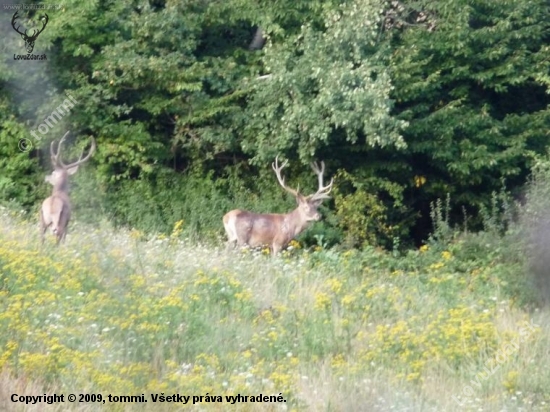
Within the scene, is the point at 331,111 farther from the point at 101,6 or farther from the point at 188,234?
the point at 101,6

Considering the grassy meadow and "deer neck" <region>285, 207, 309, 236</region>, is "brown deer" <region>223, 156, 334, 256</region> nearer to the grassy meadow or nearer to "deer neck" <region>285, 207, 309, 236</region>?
"deer neck" <region>285, 207, 309, 236</region>

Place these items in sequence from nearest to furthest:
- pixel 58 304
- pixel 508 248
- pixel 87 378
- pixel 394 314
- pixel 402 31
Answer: pixel 87 378 < pixel 58 304 < pixel 394 314 < pixel 508 248 < pixel 402 31

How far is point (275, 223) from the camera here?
62.4 feet

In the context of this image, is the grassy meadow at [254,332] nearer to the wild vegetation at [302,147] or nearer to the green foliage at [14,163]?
the wild vegetation at [302,147]

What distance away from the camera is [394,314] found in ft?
42.9

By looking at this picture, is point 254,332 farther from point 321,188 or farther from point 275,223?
point 321,188

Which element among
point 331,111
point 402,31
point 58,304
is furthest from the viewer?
point 402,31

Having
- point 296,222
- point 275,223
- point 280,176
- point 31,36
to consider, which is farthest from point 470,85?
point 31,36

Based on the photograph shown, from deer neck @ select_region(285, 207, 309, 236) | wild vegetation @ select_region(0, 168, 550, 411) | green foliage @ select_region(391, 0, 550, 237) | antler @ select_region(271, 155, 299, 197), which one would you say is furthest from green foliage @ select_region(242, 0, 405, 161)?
wild vegetation @ select_region(0, 168, 550, 411)

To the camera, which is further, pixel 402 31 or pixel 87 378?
pixel 402 31

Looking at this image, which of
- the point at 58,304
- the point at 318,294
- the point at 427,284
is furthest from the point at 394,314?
the point at 58,304

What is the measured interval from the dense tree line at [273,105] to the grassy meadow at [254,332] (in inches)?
204

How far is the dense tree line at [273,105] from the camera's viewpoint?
19.9 m

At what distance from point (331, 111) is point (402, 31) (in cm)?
310
